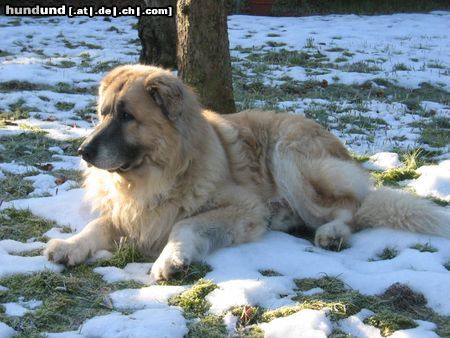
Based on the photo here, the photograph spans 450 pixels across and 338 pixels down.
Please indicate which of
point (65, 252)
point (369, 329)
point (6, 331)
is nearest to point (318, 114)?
point (65, 252)

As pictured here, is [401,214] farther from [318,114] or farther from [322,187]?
[318,114]

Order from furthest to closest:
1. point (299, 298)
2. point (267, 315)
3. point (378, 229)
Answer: point (378, 229) < point (299, 298) < point (267, 315)

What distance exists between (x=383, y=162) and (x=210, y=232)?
8.68 feet

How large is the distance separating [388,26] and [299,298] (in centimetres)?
1287

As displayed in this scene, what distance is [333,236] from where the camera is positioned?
4.01 m

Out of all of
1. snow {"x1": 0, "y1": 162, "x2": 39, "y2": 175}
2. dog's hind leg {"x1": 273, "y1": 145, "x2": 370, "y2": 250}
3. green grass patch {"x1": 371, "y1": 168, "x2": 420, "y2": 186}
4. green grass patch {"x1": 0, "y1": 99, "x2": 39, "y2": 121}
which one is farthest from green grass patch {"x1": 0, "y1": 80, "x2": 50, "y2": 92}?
green grass patch {"x1": 371, "y1": 168, "x2": 420, "y2": 186}

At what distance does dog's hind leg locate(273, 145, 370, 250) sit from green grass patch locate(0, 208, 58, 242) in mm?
1837

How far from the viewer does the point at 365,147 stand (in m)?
6.33

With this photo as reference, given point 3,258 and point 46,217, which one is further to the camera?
point 46,217

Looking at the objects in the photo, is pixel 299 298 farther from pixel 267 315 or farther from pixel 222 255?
pixel 222 255

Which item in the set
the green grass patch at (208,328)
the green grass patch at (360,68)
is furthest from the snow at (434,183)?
the green grass patch at (360,68)

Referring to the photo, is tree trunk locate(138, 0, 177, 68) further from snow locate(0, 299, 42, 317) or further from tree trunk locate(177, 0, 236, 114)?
snow locate(0, 299, 42, 317)

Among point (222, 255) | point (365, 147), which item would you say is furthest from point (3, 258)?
point (365, 147)

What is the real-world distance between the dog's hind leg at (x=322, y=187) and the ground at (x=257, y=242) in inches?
9.7
